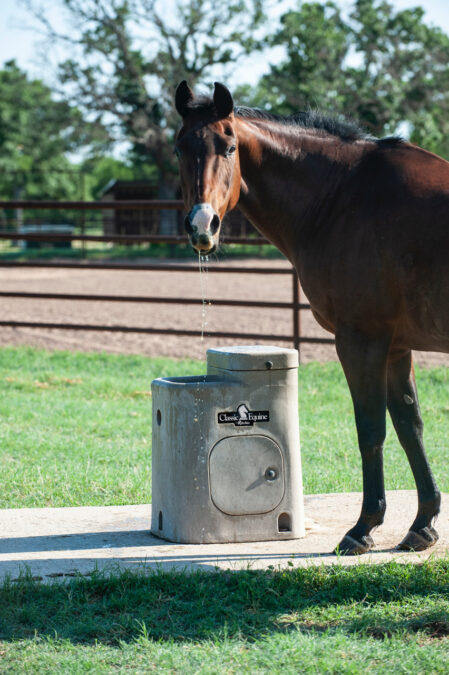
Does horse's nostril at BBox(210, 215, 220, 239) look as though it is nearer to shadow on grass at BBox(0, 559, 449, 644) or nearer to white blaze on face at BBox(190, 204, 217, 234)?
white blaze on face at BBox(190, 204, 217, 234)

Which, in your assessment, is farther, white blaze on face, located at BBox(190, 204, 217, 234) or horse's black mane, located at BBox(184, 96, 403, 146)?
horse's black mane, located at BBox(184, 96, 403, 146)

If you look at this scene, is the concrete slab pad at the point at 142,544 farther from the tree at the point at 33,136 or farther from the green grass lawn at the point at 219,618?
the tree at the point at 33,136

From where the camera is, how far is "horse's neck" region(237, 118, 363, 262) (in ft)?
13.4

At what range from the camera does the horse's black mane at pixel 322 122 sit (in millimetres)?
4191

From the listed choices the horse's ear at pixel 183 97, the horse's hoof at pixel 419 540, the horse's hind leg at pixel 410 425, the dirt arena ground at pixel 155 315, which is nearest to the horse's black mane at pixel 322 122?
the horse's ear at pixel 183 97

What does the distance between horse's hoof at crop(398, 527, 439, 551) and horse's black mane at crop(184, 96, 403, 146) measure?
1970mm

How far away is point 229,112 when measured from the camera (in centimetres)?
376

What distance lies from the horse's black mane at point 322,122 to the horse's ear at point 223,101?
0.41 metres

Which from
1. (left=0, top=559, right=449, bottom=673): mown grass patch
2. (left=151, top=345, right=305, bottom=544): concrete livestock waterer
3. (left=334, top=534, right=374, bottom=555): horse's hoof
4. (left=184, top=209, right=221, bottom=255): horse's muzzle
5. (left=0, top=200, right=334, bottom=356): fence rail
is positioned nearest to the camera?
(left=0, top=559, right=449, bottom=673): mown grass patch

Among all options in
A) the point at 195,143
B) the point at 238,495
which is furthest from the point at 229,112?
the point at 238,495

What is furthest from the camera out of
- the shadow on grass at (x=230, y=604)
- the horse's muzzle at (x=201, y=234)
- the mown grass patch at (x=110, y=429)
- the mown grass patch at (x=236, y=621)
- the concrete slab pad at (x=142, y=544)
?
the mown grass patch at (x=110, y=429)

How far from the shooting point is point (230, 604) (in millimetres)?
3449

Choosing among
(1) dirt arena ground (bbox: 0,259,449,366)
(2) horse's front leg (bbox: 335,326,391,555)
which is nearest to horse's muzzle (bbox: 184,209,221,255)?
(2) horse's front leg (bbox: 335,326,391,555)

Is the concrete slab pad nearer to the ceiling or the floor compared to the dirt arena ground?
nearer to the floor
